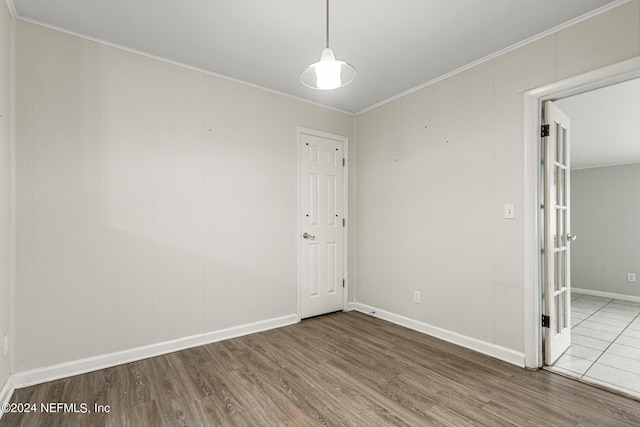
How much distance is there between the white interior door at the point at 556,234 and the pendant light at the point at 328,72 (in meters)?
1.75

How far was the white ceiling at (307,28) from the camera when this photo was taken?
7.04 feet

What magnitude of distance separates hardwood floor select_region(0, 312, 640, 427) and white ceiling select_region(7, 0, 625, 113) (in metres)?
2.59

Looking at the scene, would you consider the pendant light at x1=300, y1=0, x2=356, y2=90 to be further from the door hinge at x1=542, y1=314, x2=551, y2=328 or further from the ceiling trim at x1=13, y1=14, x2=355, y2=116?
the door hinge at x1=542, y1=314, x2=551, y2=328

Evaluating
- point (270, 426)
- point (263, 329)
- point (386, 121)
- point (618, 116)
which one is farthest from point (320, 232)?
point (618, 116)

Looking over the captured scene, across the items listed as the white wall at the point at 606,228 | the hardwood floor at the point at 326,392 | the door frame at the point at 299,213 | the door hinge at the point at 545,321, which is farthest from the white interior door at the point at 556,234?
the white wall at the point at 606,228

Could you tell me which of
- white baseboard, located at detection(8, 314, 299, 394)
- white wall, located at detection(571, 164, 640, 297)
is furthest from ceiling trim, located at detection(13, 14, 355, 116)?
white wall, located at detection(571, 164, 640, 297)

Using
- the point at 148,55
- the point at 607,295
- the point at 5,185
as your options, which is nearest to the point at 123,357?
the point at 5,185

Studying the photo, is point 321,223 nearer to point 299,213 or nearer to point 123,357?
point 299,213

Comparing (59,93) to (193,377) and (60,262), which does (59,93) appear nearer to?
(60,262)

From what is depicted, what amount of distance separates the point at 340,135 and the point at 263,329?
250 cm

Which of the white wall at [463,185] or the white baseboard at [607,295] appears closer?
the white wall at [463,185]

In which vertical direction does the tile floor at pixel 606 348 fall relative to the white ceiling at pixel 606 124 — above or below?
below

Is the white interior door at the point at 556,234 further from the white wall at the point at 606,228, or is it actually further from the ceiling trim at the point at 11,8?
the ceiling trim at the point at 11,8

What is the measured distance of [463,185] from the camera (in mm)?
3025
